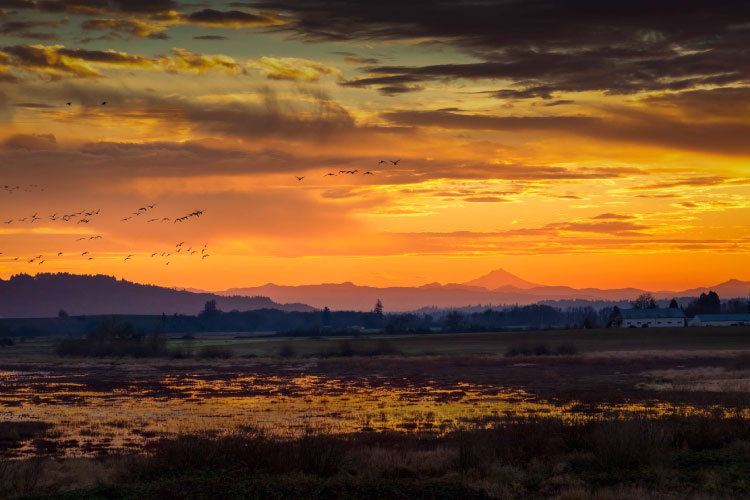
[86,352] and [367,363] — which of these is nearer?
[367,363]

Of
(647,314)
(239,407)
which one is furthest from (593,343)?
(239,407)

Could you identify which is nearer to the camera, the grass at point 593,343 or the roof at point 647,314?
the grass at point 593,343

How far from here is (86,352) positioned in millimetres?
134250

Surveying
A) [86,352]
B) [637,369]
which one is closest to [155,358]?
[86,352]

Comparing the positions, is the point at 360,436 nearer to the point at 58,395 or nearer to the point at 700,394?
the point at 700,394

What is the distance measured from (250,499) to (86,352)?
124m

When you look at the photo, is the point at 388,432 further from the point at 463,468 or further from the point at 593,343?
the point at 593,343

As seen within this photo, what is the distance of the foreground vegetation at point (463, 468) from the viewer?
20.1 metres

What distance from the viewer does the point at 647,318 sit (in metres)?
197

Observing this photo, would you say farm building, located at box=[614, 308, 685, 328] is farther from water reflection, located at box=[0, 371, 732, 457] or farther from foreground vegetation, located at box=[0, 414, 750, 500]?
foreground vegetation, located at box=[0, 414, 750, 500]

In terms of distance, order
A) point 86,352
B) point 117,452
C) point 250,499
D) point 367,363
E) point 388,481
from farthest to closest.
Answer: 1. point 86,352
2. point 367,363
3. point 117,452
4. point 388,481
5. point 250,499

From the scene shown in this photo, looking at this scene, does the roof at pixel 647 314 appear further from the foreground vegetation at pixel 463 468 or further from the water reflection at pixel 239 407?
the foreground vegetation at pixel 463 468

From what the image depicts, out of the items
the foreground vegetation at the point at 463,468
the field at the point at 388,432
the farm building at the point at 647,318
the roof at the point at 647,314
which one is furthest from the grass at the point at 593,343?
the foreground vegetation at the point at 463,468

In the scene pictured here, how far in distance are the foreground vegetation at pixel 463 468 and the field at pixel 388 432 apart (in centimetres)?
6
